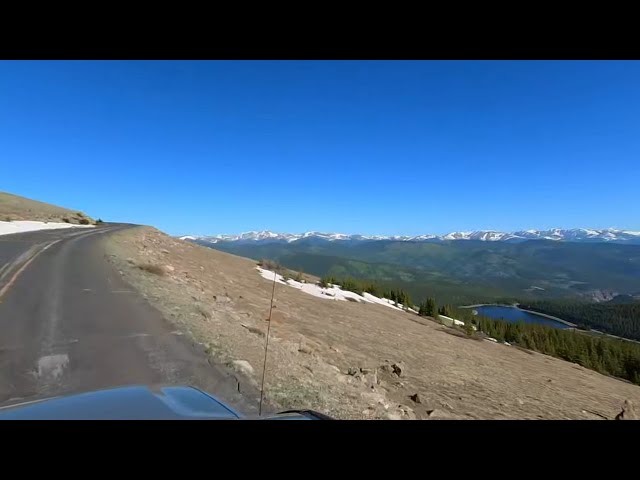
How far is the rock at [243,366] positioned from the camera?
9.46 metres

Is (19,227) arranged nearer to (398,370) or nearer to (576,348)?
(398,370)

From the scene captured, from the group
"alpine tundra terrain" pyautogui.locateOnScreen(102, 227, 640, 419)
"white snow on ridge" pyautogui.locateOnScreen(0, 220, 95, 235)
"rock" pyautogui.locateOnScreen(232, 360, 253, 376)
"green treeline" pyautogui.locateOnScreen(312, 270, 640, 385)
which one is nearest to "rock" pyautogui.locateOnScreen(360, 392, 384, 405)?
"alpine tundra terrain" pyautogui.locateOnScreen(102, 227, 640, 419)

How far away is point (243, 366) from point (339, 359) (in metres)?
5.23

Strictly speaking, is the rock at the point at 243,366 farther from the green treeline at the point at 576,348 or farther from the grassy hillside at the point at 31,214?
the green treeline at the point at 576,348

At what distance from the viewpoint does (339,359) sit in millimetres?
14188

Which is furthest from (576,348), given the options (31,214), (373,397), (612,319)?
(612,319)

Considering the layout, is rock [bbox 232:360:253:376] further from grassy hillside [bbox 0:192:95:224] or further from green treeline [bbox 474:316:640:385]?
green treeline [bbox 474:316:640:385]

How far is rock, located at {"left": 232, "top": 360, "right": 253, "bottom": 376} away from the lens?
9.46m

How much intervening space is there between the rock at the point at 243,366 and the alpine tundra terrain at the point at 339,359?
0.02 m

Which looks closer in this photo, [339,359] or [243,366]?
[243,366]

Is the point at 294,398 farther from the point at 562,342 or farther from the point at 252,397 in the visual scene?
the point at 562,342

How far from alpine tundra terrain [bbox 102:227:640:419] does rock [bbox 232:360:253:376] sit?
0.08 feet

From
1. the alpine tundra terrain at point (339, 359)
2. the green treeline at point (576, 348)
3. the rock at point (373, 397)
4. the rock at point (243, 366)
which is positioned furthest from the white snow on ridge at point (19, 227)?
the green treeline at point (576, 348)
